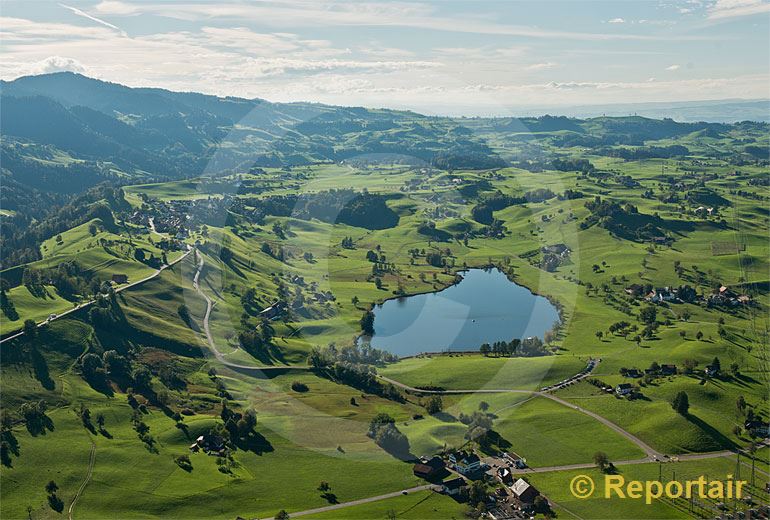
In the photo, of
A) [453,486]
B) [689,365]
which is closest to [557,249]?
[689,365]

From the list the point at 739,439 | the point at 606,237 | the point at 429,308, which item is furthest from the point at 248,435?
the point at 606,237

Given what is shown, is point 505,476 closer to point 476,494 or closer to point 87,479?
point 476,494

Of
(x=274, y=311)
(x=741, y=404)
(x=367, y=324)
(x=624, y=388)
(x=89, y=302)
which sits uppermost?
(x=89, y=302)

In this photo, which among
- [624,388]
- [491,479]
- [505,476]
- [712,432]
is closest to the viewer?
[505,476]

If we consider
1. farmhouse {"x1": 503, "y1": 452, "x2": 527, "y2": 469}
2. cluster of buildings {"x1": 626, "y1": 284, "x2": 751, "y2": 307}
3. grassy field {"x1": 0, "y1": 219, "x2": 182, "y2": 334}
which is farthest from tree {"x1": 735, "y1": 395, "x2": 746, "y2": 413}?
grassy field {"x1": 0, "y1": 219, "x2": 182, "y2": 334}

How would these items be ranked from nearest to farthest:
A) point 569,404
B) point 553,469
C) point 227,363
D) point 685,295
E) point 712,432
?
point 553,469
point 712,432
point 569,404
point 227,363
point 685,295

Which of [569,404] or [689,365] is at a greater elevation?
[689,365]

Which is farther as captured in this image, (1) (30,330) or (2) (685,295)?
(2) (685,295)

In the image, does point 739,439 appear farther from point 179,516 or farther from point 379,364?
point 179,516
